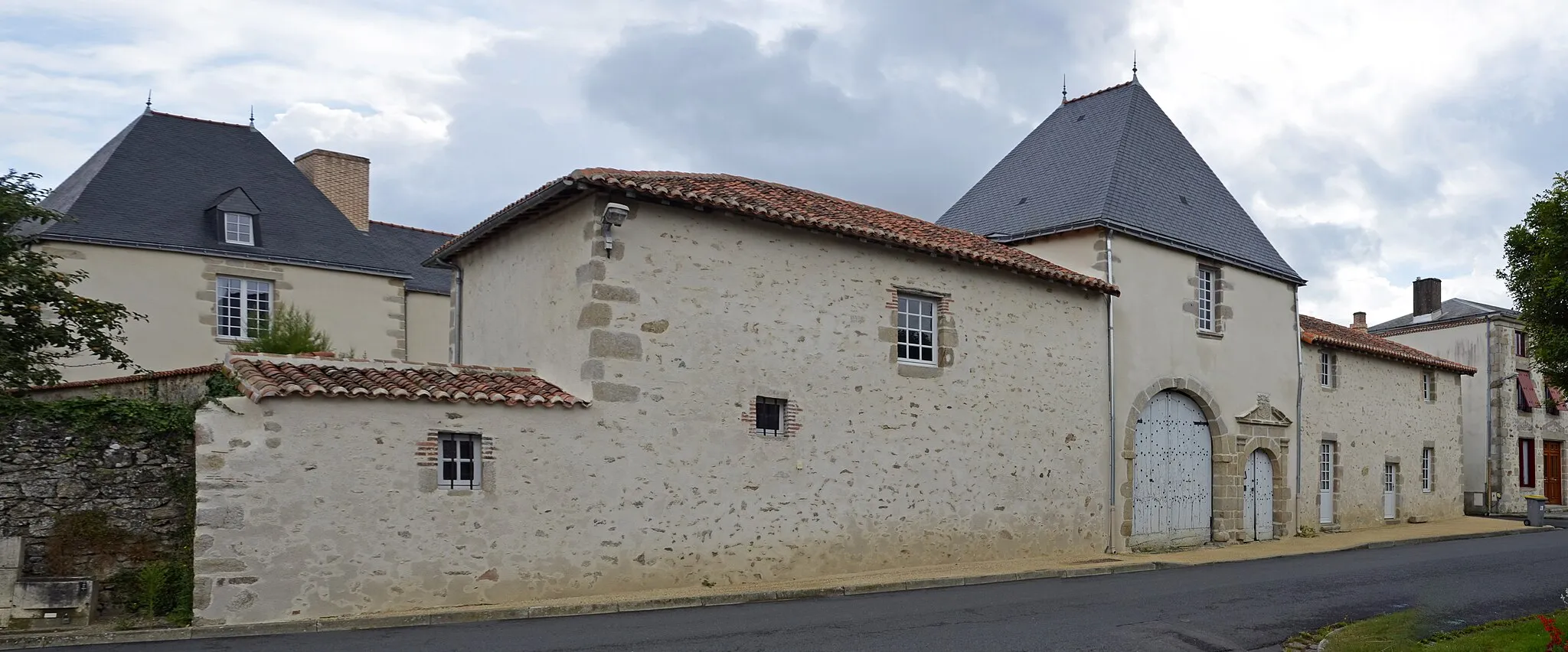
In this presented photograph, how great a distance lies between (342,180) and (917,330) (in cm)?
1571

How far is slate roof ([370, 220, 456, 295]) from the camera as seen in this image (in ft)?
78.3

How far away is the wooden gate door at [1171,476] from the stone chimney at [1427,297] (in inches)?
791

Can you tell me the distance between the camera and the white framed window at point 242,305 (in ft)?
65.0

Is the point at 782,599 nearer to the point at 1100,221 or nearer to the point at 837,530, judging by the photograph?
the point at 837,530

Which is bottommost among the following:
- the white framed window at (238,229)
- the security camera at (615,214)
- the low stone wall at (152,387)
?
the low stone wall at (152,387)

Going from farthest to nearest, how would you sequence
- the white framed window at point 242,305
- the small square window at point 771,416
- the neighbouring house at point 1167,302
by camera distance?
the white framed window at point 242,305 < the neighbouring house at point 1167,302 < the small square window at point 771,416

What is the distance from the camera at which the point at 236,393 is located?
31.6ft

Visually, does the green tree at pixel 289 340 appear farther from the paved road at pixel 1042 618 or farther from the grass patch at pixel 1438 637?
the grass patch at pixel 1438 637

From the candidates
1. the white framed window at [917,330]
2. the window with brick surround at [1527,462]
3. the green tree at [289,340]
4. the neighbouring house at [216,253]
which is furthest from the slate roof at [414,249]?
the window with brick surround at [1527,462]

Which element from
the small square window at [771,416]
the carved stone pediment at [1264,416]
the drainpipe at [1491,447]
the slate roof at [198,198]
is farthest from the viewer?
the drainpipe at [1491,447]

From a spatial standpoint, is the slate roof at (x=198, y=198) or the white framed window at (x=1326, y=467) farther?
the white framed window at (x=1326, y=467)

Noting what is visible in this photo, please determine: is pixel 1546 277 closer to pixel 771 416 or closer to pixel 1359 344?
pixel 771 416

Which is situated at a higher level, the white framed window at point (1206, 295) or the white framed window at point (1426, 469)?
the white framed window at point (1206, 295)

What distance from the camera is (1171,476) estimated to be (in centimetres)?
1742
